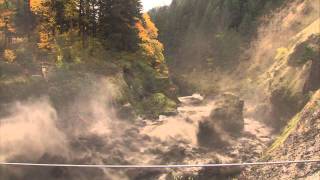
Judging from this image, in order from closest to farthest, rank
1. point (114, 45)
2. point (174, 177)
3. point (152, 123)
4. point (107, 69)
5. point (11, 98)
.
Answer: point (174, 177)
point (11, 98)
point (152, 123)
point (107, 69)
point (114, 45)

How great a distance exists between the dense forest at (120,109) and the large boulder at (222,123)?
0.07 meters

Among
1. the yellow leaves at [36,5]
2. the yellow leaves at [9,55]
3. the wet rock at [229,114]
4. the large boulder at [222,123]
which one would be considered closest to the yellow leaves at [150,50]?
the yellow leaves at [36,5]

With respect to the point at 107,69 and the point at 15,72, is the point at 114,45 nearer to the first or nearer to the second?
the point at 107,69

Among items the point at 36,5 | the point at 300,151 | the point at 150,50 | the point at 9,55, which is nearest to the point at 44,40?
the point at 36,5

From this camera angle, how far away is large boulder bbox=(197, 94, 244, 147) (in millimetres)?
30141

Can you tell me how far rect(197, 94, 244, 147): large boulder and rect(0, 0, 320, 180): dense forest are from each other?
0.07 metres

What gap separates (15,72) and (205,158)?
1222 cm

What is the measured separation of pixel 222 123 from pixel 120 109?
6815 mm

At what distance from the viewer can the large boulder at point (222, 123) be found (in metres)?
30.1

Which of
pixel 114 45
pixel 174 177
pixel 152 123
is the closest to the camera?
pixel 174 177

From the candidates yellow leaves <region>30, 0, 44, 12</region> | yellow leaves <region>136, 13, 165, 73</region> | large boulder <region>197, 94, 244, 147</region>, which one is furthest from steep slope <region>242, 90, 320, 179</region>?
yellow leaves <region>30, 0, 44, 12</region>

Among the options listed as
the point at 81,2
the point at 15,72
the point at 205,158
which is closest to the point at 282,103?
the point at 205,158

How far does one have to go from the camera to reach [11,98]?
26.5 metres

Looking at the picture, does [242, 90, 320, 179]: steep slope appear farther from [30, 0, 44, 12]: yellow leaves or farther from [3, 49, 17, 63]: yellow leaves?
[30, 0, 44, 12]: yellow leaves
